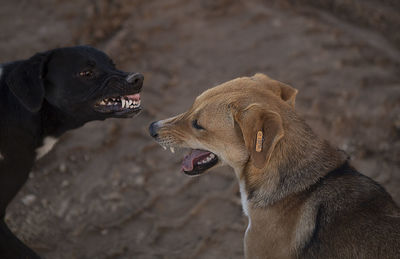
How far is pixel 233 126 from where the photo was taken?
3.46 meters

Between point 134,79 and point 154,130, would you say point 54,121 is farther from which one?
point 154,130

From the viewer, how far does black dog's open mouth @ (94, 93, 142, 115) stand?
4.17 meters

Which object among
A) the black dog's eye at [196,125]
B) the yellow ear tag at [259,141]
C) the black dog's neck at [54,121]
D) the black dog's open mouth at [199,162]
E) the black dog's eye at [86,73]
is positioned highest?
the yellow ear tag at [259,141]

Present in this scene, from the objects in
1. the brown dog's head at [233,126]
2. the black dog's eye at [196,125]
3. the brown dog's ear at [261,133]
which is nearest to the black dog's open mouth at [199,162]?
the brown dog's head at [233,126]

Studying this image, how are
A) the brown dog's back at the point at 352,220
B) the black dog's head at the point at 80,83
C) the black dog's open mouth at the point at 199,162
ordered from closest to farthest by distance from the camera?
1. the brown dog's back at the point at 352,220
2. the black dog's open mouth at the point at 199,162
3. the black dog's head at the point at 80,83

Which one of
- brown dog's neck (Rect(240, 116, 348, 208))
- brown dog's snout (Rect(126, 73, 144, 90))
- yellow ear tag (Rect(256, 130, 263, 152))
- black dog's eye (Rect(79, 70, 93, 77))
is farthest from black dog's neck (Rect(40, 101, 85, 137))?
yellow ear tag (Rect(256, 130, 263, 152))

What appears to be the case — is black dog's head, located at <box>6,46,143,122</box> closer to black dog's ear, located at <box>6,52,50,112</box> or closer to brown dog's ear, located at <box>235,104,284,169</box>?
black dog's ear, located at <box>6,52,50,112</box>

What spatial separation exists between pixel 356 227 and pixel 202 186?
231 centimetres

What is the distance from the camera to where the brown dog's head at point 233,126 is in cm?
314

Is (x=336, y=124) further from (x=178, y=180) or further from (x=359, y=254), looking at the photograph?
(x=359, y=254)

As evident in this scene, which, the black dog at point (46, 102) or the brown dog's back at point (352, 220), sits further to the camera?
the black dog at point (46, 102)

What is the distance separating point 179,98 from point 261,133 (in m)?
3.00

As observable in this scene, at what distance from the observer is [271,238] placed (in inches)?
129

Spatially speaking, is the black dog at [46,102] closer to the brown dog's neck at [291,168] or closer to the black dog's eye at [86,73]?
the black dog's eye at [86,73]
